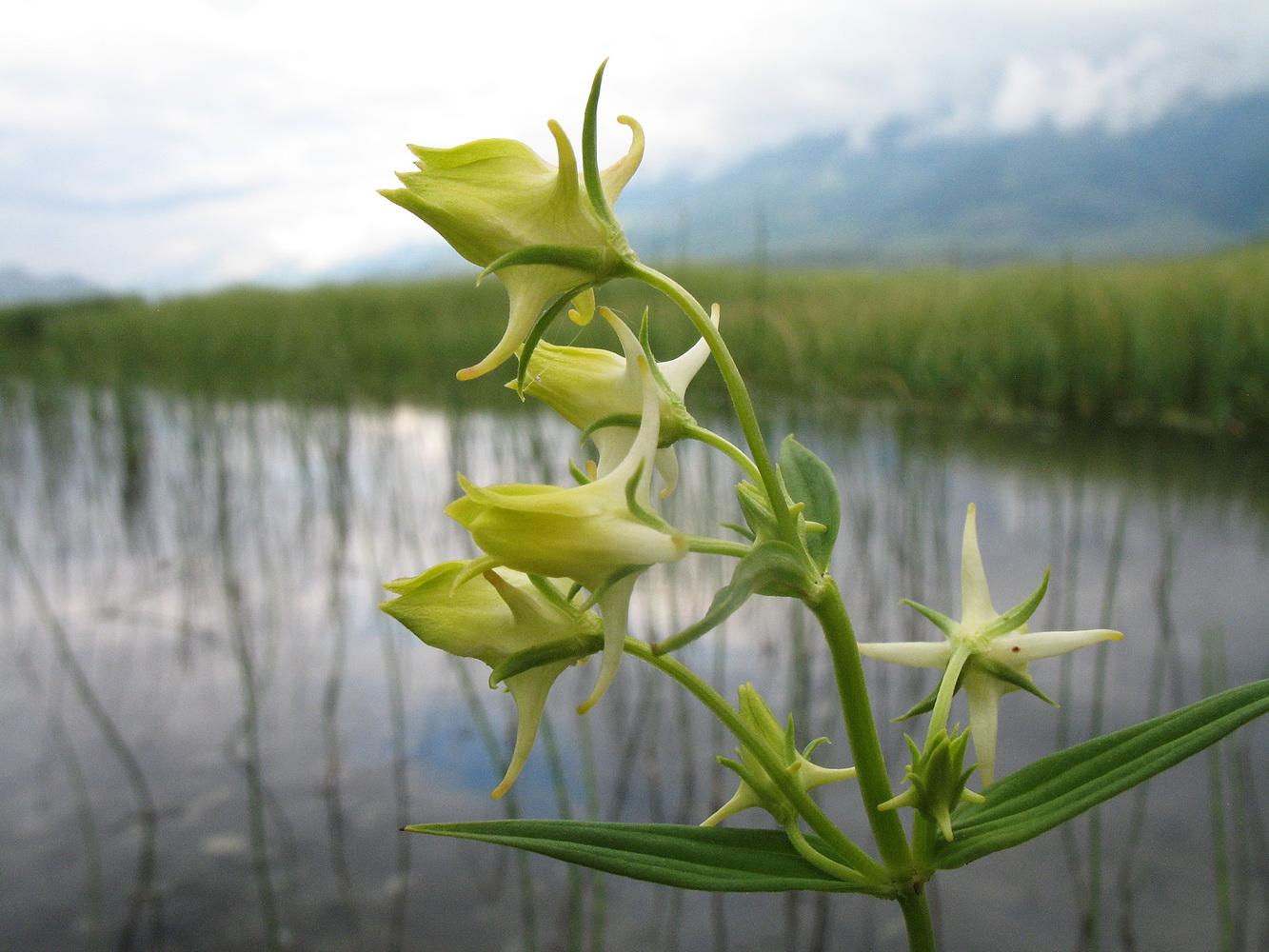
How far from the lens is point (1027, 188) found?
146000 millimetres

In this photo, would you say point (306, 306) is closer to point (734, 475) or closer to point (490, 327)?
point (490, 327)

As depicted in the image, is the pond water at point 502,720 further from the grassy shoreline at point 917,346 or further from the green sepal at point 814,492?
the green sepal at point 814,492

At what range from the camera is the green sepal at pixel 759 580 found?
47cm

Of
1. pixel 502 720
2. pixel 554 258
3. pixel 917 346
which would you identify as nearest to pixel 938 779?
pixel 554 258

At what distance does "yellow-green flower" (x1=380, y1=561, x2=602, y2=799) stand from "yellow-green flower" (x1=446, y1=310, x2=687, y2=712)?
70 mm

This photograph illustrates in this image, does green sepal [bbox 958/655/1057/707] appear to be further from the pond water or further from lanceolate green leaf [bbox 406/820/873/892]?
the pond water

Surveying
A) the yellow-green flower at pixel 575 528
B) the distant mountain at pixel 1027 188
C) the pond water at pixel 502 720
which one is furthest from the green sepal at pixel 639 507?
the distant mountain at pixel 1027 188

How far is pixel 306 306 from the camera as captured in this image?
9.99 metres

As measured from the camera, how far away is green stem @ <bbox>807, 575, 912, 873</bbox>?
Result: 56cm

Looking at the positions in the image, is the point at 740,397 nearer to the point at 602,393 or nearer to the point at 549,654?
the point at 602,393

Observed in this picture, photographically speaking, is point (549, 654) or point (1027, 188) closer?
point (549, 654)

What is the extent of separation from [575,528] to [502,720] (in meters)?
1.80

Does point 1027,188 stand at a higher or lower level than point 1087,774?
higher

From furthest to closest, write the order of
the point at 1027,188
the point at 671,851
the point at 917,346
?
the point at 1027,188 < the point at 917,346 < the point at 671,851
